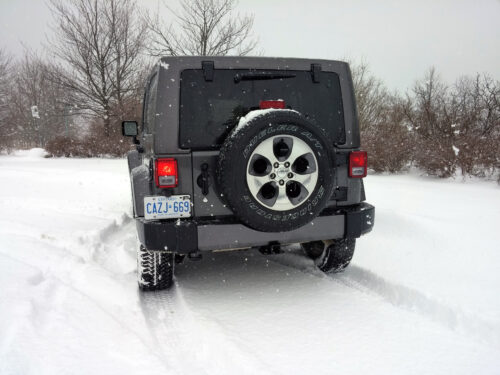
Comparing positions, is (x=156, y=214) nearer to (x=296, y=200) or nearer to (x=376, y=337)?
(x=296, y=200)

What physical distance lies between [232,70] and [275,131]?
0.69 metres

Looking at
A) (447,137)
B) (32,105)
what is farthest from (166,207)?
(32,105)

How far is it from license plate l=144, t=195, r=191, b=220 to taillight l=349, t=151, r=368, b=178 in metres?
1.44

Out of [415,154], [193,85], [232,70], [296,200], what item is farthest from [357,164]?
[415,154]

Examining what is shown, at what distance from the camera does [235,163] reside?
2.55m

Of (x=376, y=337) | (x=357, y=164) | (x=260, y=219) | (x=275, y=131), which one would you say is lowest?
(x=376, y=337)

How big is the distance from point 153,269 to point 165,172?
2.94 feet

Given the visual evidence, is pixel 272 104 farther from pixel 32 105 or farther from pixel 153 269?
pixel 32 105

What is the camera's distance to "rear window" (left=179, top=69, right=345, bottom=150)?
281cm

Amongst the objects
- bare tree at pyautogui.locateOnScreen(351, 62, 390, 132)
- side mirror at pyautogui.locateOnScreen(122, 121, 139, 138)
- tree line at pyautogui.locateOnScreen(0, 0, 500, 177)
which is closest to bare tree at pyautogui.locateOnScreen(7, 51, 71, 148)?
tree line at pyautogui.locateOnScreen(0, 0, 500, 177)

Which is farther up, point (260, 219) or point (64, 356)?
point (260, 219)

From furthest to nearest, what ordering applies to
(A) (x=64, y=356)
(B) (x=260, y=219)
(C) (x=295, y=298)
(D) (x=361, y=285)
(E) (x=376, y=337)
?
1. (D) (x=361, y=285)
2. (C) (x=295, y=298)
3. (B) (x=260, y=219)
4. (E) (x=376, y=337)
5. (A) (x=64, y=356)

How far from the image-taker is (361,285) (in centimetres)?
336

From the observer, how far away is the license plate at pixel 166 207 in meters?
2.72
